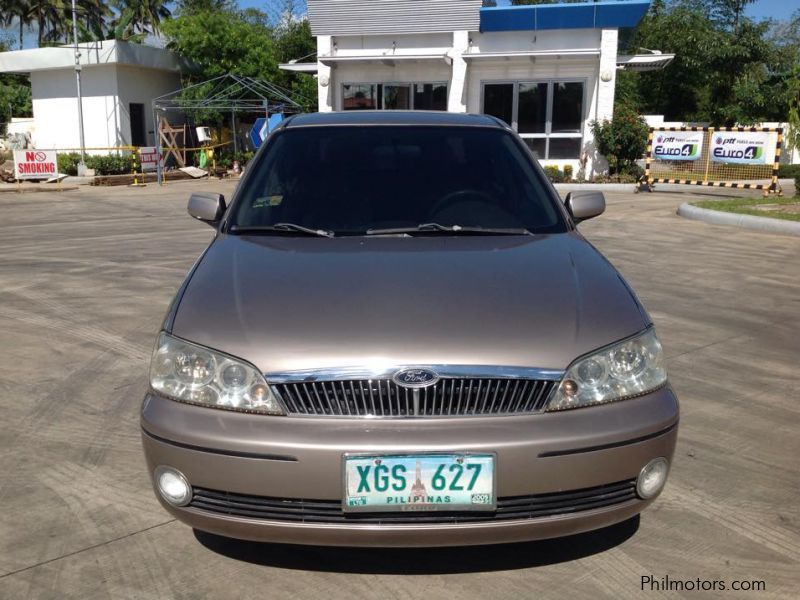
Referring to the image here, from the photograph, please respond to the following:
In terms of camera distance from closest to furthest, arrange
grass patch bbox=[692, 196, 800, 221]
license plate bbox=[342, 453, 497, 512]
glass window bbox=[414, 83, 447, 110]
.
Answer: license plate bbox=[342, 453, 497, 512], grass patch bbox=[692, 196, 800, 221], glass window bbox=[414, 83, 447, 110]

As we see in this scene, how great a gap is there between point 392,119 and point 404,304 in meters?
1.77

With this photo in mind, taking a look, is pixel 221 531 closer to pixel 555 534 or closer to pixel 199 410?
pixel 199 410

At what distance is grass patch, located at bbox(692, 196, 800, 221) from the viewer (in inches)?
482

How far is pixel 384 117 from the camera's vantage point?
4160 mm

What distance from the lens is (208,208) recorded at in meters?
3.84

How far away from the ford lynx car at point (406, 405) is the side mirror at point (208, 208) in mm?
958

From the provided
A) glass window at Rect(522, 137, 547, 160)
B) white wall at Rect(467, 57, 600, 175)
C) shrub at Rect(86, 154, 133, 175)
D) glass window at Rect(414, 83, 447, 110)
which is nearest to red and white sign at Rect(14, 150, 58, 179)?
shrub at Rect(86, 154, 133, 175)

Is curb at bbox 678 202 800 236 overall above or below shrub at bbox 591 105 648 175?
below

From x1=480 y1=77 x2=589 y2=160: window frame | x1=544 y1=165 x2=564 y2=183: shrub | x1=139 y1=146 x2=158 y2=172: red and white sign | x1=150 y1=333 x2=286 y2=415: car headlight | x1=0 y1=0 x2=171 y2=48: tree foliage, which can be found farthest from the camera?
x1=0 y1=0 x2=171 y2=48: tree foliage

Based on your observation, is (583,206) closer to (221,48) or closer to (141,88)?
(221,48)

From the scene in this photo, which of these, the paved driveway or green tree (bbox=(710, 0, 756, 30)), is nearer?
the paved driveway

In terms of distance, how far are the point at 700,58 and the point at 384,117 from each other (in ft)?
101

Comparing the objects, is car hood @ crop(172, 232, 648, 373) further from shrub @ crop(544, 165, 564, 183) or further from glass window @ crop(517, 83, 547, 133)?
glass window @ crop(517, 83, 547, 133)

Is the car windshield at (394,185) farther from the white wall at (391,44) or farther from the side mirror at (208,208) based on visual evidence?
the white wall at (391,44)
